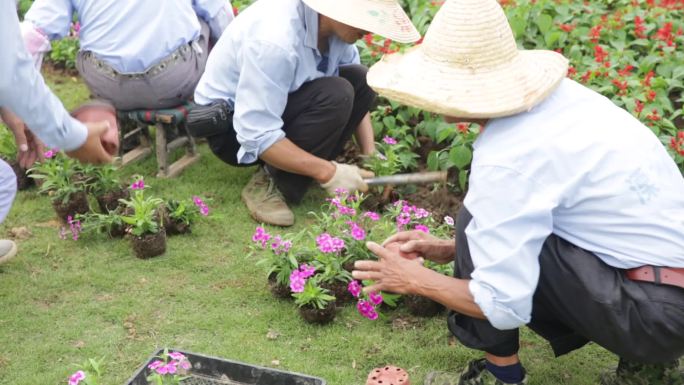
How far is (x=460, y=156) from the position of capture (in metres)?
4.05

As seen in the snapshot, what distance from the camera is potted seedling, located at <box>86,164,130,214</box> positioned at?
4090mm

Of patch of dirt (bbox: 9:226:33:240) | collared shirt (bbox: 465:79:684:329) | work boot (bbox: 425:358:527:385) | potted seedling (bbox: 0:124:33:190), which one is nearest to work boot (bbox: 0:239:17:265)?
patch of dirt (bbox: 9:226:33:240)

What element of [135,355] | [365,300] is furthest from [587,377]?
[135,355]

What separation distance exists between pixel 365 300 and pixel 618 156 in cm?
126

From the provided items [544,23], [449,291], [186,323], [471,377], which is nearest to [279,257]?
[186,323]

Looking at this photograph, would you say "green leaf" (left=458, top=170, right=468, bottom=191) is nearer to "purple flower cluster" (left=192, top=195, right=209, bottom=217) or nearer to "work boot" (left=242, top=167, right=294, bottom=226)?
"work boot" (left=242, top=167, right=294, bottom=226)

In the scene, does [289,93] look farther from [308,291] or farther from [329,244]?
[308,291]

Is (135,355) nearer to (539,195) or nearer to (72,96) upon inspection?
(539,195)

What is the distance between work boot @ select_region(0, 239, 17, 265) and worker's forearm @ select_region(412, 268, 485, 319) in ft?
6.72

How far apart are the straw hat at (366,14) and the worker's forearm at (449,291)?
129 cm

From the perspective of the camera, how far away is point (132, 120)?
4746mm

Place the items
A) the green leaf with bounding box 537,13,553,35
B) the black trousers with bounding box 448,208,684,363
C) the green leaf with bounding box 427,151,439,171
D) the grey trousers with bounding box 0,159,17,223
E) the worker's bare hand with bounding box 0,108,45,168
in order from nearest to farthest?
the black trousers with bounding box 448,208,684,363 → the grey trousers with bounding box 0,159,17,223 → the worker's bare hand with bounding box 0,108,45,168 → the green leaf with bounding box 427,151,439,171 → the green leaf with bounding box 537,13,553,35

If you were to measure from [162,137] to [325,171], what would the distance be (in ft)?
3.70

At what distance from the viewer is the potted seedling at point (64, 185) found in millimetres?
4016
